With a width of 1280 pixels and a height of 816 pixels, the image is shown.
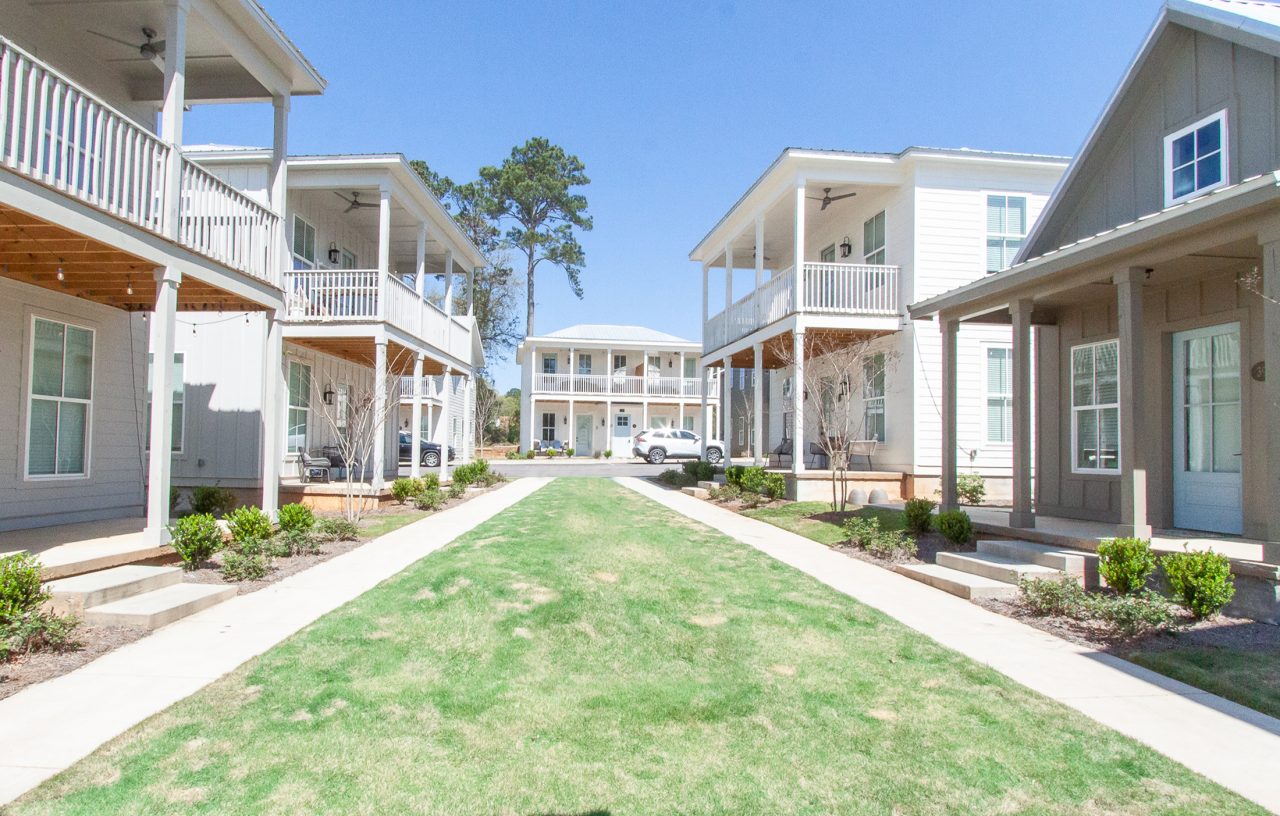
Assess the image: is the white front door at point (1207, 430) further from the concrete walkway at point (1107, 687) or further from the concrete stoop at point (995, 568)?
the concrete walkway at point (1107, 687)

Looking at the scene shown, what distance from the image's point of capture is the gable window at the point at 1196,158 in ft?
27.1

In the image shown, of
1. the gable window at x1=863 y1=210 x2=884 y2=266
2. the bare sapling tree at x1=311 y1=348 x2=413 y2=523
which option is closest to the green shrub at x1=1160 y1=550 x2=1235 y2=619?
the bare sapling tree at x1=311 y1=348 x2=413 y2=523

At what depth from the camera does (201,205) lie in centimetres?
885

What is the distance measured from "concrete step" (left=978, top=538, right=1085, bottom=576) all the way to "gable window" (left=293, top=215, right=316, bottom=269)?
1353cm

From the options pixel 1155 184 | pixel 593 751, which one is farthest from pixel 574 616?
pixel 1155 184

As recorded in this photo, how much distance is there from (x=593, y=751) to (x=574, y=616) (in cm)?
235

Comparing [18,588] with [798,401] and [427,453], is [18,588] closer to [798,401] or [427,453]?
[798,401]

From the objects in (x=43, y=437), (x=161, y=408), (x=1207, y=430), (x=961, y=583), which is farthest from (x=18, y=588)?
(x=1207, y=430)

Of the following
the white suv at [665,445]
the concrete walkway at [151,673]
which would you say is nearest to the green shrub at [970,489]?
the concrete walkway at [151,673]

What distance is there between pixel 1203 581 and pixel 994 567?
2.06 meters

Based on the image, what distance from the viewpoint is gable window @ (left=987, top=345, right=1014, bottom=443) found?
14.9 m

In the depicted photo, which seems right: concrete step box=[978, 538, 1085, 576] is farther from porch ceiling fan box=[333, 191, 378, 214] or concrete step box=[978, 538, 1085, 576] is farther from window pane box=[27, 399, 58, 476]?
porch ceiling fan box=[333, 191, 378, 214]

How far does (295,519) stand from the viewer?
9.74m

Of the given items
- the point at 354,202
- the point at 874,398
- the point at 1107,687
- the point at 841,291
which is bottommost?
the point at 1107,687
